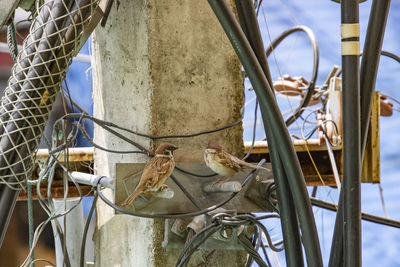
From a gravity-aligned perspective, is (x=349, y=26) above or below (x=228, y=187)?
above

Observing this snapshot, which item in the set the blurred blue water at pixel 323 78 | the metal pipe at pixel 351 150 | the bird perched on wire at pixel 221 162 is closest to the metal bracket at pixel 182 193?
the bird perched on wire at pixel 221 162

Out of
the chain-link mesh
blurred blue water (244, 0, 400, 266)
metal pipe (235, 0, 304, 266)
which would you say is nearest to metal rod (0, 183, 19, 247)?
the chain-link mesh

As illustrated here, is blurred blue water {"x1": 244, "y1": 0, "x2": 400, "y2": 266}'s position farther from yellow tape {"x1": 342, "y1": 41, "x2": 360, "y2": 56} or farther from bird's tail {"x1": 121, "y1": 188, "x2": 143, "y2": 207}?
yellow tape {"x1": 342, "y1": 41, "x2": 360, "y2": 56}

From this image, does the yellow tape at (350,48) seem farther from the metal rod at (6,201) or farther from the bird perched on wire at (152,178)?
the metal rod at (6,201)

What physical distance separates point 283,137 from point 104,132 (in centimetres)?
60

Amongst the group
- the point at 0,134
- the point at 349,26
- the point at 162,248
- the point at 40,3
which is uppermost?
the point at 40,3

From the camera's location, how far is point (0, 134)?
1010 millimetres

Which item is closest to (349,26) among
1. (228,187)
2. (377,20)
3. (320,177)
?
(377,20)

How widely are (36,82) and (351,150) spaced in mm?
565

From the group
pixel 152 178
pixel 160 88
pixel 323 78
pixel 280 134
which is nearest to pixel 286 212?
pixel 280 134

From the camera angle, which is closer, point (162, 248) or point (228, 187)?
point (228, 187)

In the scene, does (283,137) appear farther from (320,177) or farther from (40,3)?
(320,177)

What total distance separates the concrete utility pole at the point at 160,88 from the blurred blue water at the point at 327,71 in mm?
2592

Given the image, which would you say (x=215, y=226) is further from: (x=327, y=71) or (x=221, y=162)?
(x=327, y=71)
